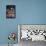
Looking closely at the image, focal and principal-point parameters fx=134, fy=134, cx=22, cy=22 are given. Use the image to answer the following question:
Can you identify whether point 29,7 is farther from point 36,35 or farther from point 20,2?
point 36,35

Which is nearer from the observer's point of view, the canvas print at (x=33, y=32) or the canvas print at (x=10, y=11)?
the canvas print at (x=33, y=32)

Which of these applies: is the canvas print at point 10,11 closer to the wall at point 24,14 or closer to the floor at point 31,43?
the wall at point 24,14

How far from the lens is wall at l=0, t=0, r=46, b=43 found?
337 centimetres

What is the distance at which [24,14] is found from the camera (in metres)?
3.38

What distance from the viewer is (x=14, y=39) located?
3.31m

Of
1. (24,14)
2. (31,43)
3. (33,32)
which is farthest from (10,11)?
(31,43)

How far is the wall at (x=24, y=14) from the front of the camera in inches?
132

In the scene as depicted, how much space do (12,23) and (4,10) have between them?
15.0 inches

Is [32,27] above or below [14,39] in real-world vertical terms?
above

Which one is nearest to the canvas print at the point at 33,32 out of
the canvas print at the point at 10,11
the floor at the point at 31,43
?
the floor at the point at 31,43

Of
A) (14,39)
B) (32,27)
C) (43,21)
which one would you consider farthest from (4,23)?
(43,21)

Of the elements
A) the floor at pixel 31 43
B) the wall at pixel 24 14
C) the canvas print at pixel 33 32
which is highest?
the wall at pixel 24 14

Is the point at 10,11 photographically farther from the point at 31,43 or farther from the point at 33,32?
the point at 31,43

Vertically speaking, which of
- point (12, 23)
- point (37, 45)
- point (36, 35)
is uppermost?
point (12, 23)
